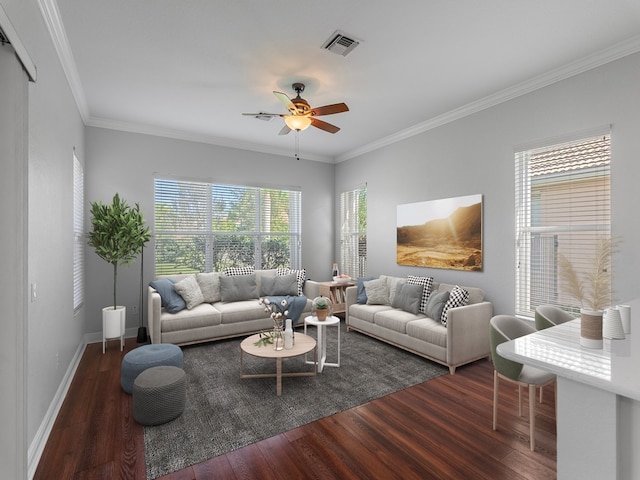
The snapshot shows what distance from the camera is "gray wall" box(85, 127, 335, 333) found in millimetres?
4656

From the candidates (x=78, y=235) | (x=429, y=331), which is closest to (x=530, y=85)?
(x=429, y=331)

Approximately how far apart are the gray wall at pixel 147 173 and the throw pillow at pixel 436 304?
2.97m

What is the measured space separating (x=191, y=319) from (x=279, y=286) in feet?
4.88

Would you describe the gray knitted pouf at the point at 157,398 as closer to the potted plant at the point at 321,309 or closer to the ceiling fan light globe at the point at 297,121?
the potted plant at the point at 321,309

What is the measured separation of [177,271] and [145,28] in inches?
140

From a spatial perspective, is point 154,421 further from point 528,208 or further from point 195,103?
point 528,208

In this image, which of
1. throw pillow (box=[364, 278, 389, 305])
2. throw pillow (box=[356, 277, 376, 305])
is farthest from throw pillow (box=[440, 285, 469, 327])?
throw pillow (box=[356, 277, 376, 305])

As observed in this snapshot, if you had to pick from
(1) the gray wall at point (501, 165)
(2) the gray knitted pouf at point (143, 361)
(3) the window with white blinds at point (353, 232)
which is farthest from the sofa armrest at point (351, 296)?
(2) the gray knitted pouf at point (143, 361)

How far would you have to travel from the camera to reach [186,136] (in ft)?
17.4

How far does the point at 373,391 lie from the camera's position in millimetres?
3090

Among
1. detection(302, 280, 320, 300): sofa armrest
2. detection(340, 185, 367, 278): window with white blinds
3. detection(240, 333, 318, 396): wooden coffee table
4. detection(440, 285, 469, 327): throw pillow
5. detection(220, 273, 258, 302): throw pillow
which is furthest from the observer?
detection(340, 185, 367, 278): window with white blinds

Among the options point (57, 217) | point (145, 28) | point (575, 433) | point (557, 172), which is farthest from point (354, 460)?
point (145, 28)

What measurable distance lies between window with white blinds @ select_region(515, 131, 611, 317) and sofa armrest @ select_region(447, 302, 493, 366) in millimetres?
409

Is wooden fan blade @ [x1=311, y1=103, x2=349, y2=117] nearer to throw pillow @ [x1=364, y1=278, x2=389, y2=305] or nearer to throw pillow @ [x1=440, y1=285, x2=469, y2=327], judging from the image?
throw pillow @ [x1=440, y1=285, x2=469, y2=327]
